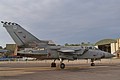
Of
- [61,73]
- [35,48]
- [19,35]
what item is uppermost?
[19,35]

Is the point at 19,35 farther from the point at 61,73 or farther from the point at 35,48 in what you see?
the point at 61,73

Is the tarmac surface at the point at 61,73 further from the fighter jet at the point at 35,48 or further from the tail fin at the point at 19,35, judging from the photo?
the tail fin at the point at 19,35

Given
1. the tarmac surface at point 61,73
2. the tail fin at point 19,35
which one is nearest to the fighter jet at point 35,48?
the tail fin at point 19,35

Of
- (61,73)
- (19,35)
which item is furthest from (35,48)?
(61,73)

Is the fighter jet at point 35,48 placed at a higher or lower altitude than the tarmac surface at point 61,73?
higher

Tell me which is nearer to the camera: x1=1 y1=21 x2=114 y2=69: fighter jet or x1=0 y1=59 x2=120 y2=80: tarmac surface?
x1=0 y1=59 x2=120 y2=80: tarmac surface

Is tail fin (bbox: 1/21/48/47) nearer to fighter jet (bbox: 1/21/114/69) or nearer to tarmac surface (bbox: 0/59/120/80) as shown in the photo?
fighter jet (bbox: 1/21/114/69)

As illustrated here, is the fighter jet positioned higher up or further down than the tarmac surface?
higher up

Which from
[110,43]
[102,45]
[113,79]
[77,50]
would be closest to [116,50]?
[110,43]

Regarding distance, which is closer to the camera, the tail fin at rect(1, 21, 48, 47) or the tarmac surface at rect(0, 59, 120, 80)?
the tarmac surface at rect(0, 59, 120, 80)

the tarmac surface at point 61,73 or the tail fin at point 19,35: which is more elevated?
the tail fin at point 19,35

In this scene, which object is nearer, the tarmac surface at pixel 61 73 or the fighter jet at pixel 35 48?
the tarmac surface at pixel 61 73

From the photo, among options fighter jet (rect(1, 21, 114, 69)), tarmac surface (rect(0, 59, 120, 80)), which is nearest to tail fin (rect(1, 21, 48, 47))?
fighter jet (rect(1, 21, 114, 69))

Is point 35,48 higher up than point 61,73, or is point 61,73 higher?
point 35,48
